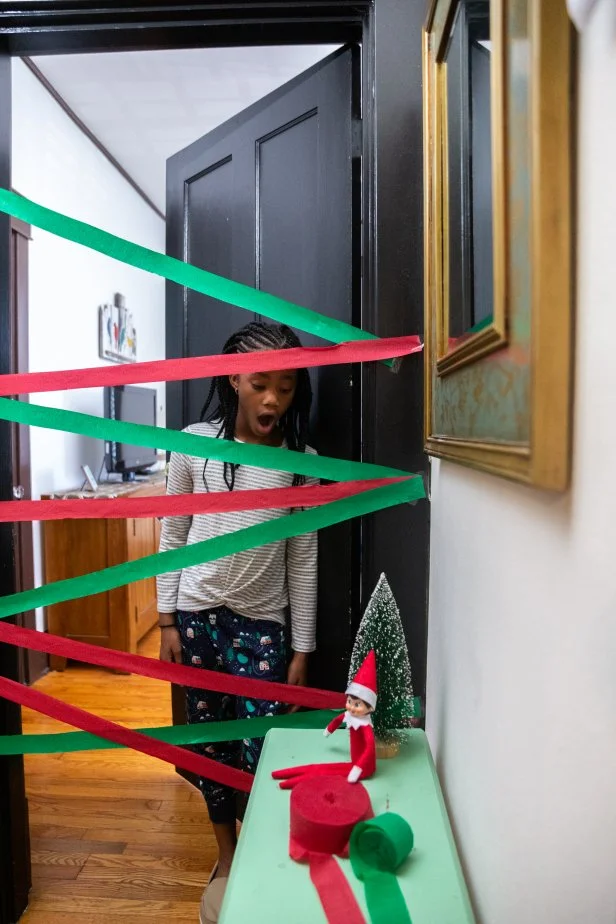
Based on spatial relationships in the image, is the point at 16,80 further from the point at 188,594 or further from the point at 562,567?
the point at 562,567

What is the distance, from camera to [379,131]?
1156 millimetres

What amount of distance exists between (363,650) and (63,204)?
10.5ft

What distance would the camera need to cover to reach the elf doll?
77 centimetres

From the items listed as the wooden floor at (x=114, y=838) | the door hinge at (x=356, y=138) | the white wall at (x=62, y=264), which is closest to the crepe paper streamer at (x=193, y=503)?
the door hinge at (x=356, y=138)

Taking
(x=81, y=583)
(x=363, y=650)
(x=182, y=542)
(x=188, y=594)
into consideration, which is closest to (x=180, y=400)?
(x=182, y=542)

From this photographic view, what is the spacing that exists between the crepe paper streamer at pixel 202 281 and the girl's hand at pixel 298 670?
2.51ft

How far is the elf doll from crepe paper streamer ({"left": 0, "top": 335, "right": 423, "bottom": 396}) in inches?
20.6

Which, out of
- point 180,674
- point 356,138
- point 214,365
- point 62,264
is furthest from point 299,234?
point 62,264

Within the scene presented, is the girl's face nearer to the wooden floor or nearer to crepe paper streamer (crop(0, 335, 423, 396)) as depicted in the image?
crepe paper streamer (crop(0, 335, 423, 396))

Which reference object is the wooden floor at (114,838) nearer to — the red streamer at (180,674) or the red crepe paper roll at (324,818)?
the red streamer at (180,674)

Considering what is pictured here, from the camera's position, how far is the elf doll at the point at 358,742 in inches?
30.4

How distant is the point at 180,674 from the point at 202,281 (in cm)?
78

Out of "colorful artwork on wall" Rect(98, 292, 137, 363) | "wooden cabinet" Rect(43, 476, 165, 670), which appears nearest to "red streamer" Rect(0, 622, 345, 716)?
"wooden cabinet" Rect(43, 476, 165, 670)

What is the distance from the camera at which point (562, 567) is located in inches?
18.2
